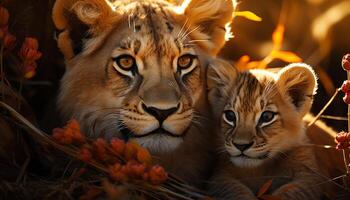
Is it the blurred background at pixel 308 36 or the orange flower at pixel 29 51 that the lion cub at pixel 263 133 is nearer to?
the orange flower at pixel 29 51

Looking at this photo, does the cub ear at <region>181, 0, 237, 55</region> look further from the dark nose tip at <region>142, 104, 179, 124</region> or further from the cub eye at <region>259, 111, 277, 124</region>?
the dark nose tip at <region>142, 104, 179, 124</region>

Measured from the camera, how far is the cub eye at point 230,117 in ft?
13.6

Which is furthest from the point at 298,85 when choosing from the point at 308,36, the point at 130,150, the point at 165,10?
the point at 308,36

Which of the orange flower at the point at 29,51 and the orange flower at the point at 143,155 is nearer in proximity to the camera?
the orange flower at the point at 143,155

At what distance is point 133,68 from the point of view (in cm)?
405

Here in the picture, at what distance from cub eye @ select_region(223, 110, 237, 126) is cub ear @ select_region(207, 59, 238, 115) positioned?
0.15 meters

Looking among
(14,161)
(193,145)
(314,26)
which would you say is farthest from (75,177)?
(314,26)

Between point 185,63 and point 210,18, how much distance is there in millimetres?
402

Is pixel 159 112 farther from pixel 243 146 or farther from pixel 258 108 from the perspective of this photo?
pixel 258 108

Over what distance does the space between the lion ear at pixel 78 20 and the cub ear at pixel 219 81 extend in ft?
2.12

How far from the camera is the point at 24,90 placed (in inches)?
184

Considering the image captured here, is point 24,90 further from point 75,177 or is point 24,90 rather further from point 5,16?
point 75,177

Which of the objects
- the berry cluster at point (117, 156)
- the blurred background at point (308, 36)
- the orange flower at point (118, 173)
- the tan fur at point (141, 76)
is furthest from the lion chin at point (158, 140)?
the blurred background at point (308, 36)

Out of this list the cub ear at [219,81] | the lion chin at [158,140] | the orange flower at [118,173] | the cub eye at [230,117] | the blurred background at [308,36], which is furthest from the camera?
the blurred background at [308,36]
